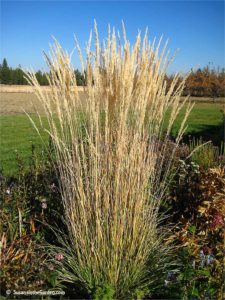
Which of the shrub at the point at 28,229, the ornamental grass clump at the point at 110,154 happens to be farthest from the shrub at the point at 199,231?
the shrub at the point at 28,229

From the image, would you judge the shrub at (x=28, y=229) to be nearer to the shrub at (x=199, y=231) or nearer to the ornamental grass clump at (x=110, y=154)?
the ornamental grass clump at (x=110, y=154)

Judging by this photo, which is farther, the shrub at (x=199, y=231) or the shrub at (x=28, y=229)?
the shrub at (x=28, y=229)

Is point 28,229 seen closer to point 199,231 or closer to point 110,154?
point 110,154

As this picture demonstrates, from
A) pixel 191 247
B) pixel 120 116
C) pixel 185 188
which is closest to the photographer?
pixel 120 116

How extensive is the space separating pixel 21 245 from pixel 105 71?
163 cm

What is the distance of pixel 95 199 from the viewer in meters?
2.69

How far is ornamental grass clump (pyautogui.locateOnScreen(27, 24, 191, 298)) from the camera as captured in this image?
97.1 inches

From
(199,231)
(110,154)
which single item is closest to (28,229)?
(110,154)

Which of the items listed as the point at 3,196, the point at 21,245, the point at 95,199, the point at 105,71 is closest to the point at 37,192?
the point at 3,196

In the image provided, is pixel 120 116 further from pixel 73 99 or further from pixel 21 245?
pixel 21 245

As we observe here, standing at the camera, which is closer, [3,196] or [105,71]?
[105,71]

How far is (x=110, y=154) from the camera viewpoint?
258cm

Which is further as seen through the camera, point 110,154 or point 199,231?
point 199,231

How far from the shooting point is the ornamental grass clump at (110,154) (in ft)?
8.09
